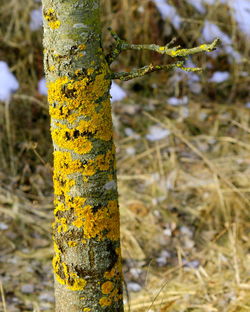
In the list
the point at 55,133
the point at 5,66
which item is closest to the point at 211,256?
the point at 55,133

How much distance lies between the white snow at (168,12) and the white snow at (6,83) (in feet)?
4.24

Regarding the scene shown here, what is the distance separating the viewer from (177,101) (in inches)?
143

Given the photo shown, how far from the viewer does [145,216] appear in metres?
2.64

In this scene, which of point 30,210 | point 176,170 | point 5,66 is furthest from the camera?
point 5,66

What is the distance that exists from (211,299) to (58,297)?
3.29 feet

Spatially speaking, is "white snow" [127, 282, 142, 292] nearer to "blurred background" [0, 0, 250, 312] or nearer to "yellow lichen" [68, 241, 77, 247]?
"blurred background" [0, 0, 250, 312]

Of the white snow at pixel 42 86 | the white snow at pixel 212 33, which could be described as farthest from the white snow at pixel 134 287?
the white snow at pixel 212 33

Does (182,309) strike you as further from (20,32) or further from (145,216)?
(20,32)

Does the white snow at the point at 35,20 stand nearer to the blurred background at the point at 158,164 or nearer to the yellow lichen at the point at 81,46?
the blurred background at the point at 158,164

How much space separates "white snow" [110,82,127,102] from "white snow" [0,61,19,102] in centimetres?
71

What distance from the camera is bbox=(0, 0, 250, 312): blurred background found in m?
2.21

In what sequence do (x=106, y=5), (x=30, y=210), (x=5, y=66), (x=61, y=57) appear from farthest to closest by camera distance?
(x=106, y=5), (x=5, y=66), (x=30, y=210), (x=61, y=57)

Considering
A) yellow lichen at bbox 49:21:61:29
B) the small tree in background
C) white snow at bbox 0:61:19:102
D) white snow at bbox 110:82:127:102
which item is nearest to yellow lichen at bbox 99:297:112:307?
the small tree in background

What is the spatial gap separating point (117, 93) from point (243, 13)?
1.33m
